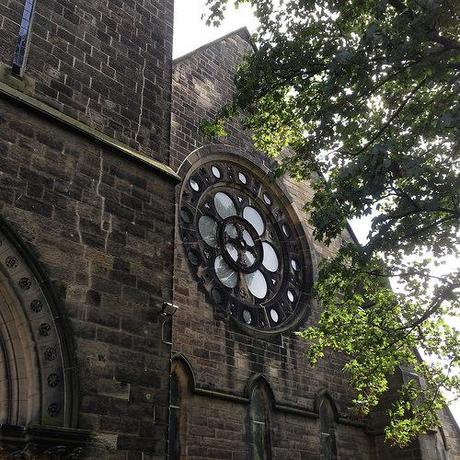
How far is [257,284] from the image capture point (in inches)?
439

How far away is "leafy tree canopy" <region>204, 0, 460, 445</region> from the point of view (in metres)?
6.49

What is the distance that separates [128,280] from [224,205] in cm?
549

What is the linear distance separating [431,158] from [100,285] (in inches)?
171

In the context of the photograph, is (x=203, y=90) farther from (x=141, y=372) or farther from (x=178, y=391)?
(x=141, y=372)

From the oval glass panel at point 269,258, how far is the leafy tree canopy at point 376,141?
7.44ft

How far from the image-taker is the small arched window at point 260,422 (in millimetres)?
9109

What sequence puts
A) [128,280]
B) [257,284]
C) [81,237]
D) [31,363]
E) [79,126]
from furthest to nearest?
[257,284] < [79,126] < [128,280] < [81,237] < [31,363]

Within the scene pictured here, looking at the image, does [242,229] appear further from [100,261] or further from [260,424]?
[100,261]

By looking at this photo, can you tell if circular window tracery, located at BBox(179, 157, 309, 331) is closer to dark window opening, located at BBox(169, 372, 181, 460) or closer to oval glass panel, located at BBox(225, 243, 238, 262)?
oval glass panel, located at BBox(225, 243, 238, 262)

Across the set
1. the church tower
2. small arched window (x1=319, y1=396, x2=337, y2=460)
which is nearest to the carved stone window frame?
small arched window (x1=319, y1=396, x2=337, y2=460)

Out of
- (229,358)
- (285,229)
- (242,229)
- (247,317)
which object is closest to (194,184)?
(242,229)

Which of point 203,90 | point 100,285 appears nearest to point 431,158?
point 100,285

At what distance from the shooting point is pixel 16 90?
5.89 meters

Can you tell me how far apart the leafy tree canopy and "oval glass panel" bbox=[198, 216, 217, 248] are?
5.80 ft
